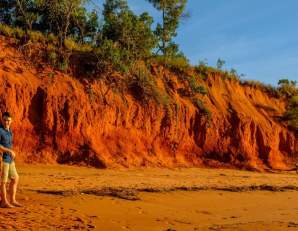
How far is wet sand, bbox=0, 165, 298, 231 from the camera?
863 centimetres

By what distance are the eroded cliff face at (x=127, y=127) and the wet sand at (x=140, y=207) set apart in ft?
11.5

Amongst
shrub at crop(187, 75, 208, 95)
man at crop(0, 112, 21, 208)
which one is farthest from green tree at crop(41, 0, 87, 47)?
man at crop(0, 112, 21, 208)

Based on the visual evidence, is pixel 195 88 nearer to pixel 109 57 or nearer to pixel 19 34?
pixel 109 57

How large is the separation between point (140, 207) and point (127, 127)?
12.4 metres

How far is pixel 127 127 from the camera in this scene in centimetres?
2277

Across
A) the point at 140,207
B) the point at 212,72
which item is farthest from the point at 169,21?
the point at 140,207

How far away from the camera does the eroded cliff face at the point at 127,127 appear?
19.6m

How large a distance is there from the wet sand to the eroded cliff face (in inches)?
138

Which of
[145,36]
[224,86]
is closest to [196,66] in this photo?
[224,86]

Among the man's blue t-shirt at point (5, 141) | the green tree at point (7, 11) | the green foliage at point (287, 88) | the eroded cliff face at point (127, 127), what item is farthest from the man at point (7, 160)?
the green foliage at point (287, 88)

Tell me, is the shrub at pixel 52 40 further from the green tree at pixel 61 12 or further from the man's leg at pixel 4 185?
the man's leg at pixel 4 185

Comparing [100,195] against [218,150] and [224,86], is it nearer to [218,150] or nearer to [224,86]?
[218,150]

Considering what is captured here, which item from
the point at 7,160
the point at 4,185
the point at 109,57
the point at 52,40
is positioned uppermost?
the point at 52,40

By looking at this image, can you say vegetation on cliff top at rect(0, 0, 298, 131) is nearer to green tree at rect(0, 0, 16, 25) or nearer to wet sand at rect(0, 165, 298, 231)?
green tree at rect(0, 0, 16, 25)
